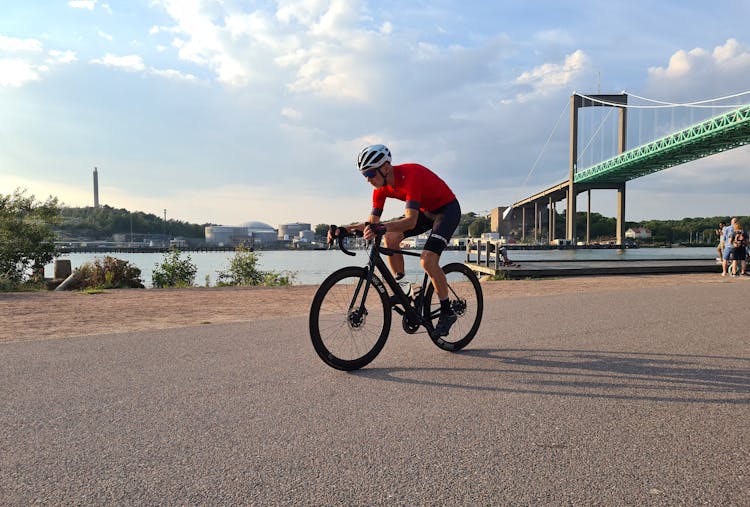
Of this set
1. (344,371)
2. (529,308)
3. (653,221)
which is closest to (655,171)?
(529,308)

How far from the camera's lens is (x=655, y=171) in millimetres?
63562

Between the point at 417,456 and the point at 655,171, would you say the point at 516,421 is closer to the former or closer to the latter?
the point at 417,456

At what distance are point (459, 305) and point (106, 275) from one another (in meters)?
13.6

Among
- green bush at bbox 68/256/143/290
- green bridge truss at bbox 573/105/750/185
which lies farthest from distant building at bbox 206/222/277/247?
green bush at bbox 68/256/143/290

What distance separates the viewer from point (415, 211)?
4.01 metres

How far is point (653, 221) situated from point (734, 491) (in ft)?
518

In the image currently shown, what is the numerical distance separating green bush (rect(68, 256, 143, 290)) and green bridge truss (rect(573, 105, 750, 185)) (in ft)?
167

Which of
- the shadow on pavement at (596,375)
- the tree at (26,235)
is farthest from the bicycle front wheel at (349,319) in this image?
the tree at (26,235)

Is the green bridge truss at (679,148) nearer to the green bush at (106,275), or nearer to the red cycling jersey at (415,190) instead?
the green bush at (106,275)

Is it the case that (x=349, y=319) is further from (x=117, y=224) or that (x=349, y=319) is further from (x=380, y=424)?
(x=117, y=224)

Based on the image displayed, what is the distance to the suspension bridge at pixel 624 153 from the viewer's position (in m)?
49.7

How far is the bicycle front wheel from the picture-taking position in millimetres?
3730

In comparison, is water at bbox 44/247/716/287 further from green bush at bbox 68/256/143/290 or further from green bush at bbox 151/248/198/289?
green bush at bbox 68/256/143/290

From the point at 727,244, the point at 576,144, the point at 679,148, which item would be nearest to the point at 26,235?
the point at 727,244
